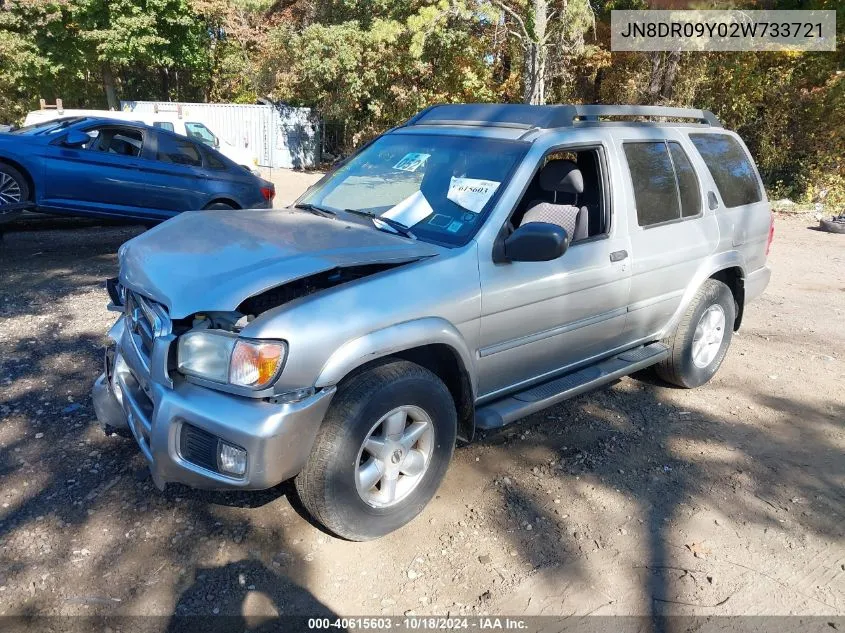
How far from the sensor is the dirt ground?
9.66ft

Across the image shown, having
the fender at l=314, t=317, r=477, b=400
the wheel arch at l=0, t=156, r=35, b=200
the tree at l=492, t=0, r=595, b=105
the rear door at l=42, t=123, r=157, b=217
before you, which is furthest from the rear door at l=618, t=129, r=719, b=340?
the tree at l=492, t=0, r=595, b=105

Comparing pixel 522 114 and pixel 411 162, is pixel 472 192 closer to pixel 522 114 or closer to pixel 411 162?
pixel 411 162

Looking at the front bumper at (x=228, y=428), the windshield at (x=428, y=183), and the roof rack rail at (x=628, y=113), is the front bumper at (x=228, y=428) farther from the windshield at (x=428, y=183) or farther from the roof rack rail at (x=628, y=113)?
the roof rack rail at (x=628, y=113)

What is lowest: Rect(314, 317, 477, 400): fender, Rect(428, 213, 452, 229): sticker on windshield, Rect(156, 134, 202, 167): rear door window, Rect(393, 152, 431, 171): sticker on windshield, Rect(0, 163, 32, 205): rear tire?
Rect(314, 317, 477, 400): fender

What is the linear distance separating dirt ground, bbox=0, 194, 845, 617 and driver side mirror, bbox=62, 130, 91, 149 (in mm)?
3900

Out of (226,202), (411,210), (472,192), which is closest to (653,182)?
(472,192)

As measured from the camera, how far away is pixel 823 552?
11.0 ft

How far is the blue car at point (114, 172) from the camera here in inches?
314

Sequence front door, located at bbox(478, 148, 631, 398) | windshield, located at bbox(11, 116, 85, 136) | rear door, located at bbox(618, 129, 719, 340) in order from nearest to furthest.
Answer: front door, located at bbox(478, 148, 631, 398), rear door, located at bbox(618, 129, 719, 340), windshield, located at bbox(11, 116, 85, 136)

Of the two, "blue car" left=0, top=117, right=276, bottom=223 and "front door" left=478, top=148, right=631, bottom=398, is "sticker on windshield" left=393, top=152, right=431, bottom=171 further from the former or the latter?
"blue car" left=0, top=117, right=276, bottom=223

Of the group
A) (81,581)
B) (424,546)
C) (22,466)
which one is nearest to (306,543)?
(424,546)

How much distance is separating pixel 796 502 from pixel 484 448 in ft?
5.68

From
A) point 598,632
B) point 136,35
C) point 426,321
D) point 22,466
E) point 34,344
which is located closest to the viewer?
point 598,632

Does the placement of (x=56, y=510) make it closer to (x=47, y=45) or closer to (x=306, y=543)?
(x=306, y=543)
